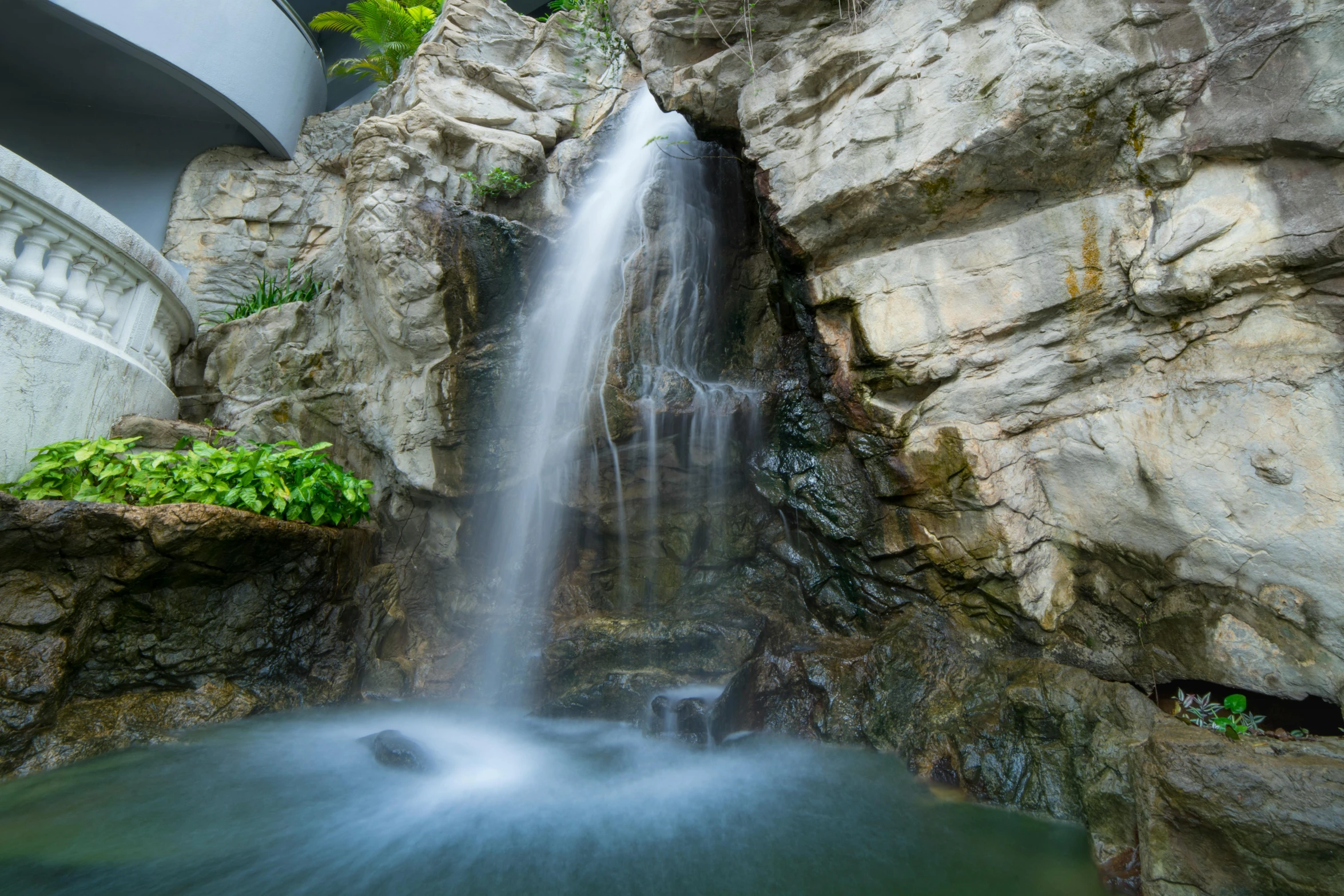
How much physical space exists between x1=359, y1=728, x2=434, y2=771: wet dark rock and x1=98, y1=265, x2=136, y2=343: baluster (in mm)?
5007

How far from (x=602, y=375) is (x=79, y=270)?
486 cm

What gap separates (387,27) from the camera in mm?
11742

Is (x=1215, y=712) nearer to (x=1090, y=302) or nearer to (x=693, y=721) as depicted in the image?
(x=1090, y=302)

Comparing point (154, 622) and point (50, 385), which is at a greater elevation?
point (50, 385)

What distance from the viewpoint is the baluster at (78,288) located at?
19.9 feet

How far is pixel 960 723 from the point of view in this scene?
436cm

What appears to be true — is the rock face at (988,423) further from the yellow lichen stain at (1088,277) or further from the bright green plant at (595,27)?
the bright green plant at (595,27)

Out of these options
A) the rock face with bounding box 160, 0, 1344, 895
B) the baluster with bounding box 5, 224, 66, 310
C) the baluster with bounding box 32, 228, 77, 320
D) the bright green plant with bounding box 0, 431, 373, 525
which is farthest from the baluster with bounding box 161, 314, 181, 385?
the rock face with bounding box 160, 0, 1344, 895

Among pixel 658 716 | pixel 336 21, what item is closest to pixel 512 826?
pixel 658 716

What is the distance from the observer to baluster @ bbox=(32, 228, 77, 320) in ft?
19.1

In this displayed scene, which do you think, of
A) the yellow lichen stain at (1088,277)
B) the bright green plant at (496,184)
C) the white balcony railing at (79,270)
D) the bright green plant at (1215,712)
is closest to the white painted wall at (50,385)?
the white balcony railing at (79,270)

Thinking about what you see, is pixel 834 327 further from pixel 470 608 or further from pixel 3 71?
pixel 3 71

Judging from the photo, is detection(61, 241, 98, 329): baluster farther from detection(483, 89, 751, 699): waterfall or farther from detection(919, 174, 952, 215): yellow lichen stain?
detection(919, 174, 952, 215): yellow lichen stain

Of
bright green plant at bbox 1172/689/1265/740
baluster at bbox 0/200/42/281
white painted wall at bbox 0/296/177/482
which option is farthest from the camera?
baluster at bbox 0/200/42/281
